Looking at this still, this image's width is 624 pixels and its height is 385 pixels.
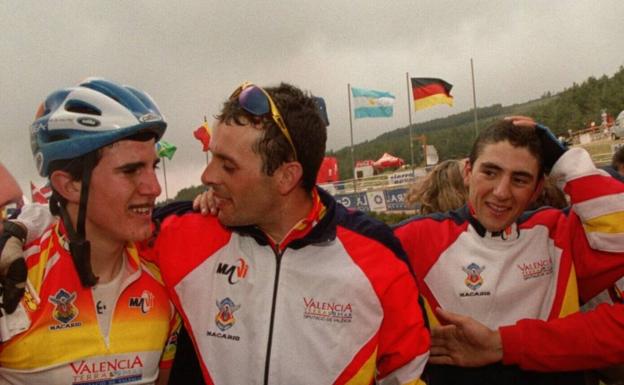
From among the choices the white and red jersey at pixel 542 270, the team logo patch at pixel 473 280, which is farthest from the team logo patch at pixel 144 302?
the team logo patch at pixel 473 280

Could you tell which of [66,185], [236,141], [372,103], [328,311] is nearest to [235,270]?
[328,311]

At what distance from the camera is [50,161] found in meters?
2.50

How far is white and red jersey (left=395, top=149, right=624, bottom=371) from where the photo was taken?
9.25 feet

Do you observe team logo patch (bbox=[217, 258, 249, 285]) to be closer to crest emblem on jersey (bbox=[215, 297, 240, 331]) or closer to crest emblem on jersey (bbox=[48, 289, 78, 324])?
crest emblem on jersey (bbox=[215, 297, 240, 331])

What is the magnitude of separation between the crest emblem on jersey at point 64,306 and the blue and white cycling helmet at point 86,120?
59cm

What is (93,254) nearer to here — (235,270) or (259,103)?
(235,270)

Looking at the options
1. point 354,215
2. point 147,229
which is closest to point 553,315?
point 354,215

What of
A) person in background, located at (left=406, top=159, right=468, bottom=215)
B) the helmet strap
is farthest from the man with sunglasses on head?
person in background, located at (left=406, top=159, right=468, bottom=215)

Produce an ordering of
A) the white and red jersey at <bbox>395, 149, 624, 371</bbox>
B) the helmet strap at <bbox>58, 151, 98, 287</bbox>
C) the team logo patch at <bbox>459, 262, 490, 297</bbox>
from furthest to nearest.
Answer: the team logo patch at <bbox>459, 262, 490, 297</bbox>, the white and red jersey at <bbox>395, 149, 624, 371</bbox>, the helmet strap at <bbox>58, 151, 98, 287</bbox>

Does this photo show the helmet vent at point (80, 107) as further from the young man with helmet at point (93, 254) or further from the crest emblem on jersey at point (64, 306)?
the crest emblem on jersey at point (64, 306)

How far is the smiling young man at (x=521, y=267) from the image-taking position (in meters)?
2.83

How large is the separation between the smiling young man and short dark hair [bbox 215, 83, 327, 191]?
777 mm

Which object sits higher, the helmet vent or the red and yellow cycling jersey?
the helmet vent

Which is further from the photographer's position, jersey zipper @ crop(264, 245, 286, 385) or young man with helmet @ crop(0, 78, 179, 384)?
jersey zipper @ crop(264, 245, 286, 385)
